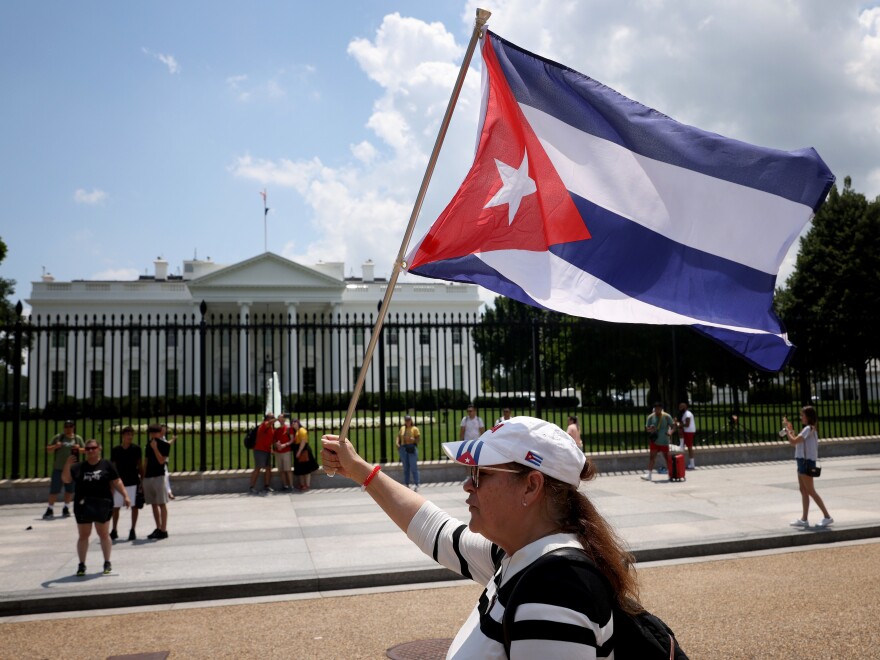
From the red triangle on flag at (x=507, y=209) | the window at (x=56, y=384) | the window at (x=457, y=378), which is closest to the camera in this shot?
the red triangle on flag at (x=507, y=209)

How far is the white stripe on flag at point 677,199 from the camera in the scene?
4184 mm

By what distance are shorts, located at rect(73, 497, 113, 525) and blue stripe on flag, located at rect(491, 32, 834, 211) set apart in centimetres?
664

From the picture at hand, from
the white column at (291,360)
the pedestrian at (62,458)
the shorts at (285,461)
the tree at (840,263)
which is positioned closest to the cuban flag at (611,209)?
the pedestrian at (62,458)

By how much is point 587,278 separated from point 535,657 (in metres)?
2.82

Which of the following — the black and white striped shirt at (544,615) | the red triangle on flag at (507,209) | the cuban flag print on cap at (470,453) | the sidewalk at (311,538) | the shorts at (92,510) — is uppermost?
the red triangle on flag at (507,209)

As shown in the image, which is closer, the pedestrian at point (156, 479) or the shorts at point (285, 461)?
the pedestrian at point (156, 479)

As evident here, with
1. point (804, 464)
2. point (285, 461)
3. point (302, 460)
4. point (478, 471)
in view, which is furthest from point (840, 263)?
point (478, 471)

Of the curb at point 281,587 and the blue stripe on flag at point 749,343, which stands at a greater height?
the blue stripe on flag at point 749,343

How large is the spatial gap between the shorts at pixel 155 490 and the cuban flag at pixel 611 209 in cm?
796

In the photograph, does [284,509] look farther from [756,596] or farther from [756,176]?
[756,176]

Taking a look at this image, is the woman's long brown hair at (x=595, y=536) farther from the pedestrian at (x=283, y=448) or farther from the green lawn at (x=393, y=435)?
the pedestrian at (x=283, y=448)

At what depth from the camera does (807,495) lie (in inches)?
388

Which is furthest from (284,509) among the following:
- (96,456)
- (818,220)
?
(818,220)

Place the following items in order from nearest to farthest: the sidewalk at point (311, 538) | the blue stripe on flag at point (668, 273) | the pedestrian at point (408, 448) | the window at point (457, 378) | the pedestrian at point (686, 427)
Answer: the blue stripe on flag at point (668, 273)
the sidewalk at point (311, 538)
the pedestrian at point (408, 448)
the pedestrian at point (686, 427)
the window at point (457, 378)
